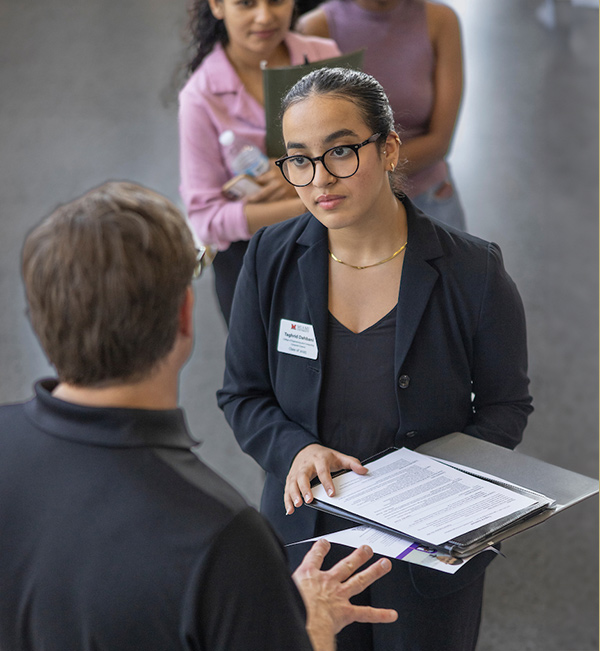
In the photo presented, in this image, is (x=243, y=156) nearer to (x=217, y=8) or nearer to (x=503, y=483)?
(x=217, y=8)

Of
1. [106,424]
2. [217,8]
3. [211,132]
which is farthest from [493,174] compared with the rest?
[106,424]

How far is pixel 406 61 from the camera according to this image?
8.21 ft

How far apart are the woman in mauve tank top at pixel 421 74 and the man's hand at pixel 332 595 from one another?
1.50 metres

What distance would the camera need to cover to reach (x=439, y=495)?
1.32 metres

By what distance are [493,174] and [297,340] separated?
4.08 m

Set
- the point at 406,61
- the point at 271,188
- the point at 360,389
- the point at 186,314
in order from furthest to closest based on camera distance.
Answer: the point at 406,61
the point at 271,188
the point at 360,389
the point at 186,314

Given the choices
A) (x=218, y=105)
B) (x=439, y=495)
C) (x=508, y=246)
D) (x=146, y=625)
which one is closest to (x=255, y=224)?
(x=218, y=105)

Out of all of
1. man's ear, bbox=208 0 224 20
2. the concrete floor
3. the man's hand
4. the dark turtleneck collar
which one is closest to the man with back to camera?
the dark turtleneck collar

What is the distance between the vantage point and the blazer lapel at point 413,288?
4.83ft

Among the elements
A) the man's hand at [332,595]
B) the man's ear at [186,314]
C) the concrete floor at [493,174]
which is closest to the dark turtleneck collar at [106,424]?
the man's ear at [186,314]

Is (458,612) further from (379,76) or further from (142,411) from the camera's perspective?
(379,76)

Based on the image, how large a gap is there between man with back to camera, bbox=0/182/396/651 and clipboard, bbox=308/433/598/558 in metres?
0.34

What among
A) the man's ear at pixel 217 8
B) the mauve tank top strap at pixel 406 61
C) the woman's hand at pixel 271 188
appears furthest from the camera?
the mauve tank top strap at pixel 406 61

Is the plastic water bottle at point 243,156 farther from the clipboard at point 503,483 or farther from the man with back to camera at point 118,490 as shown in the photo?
the man with back to camera at point 118,490
